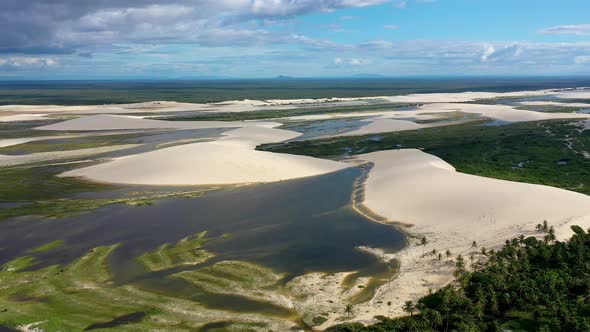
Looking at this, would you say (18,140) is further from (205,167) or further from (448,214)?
(448,214)

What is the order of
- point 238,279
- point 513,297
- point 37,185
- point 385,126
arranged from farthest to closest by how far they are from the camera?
point 385,126
point 37,185
point 238,279
point 513,297

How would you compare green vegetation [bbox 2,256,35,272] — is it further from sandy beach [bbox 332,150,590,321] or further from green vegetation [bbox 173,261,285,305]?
sandy beach [bbox 332,150,590,321]

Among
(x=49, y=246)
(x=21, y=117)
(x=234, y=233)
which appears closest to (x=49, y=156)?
(x=49, y=246)

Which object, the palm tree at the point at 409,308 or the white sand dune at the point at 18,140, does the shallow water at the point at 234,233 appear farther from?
the white sand dune at the point at 18,140

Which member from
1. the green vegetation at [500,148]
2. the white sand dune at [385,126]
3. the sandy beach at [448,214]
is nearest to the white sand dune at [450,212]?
the sandy beach at [448,214]

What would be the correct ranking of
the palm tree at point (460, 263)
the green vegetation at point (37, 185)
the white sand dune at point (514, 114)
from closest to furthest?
the palm tree at point (460, 263)
the green vegetation at point (37, 185)
the white sand dune at point (514, 114)

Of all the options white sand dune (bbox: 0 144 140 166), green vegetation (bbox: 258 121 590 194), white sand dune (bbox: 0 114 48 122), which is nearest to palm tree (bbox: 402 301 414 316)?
green vegetation (bbox: 258 121 590 194)
